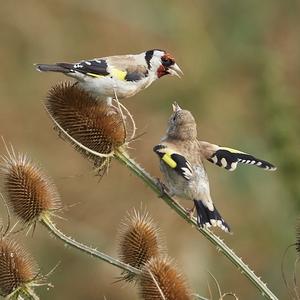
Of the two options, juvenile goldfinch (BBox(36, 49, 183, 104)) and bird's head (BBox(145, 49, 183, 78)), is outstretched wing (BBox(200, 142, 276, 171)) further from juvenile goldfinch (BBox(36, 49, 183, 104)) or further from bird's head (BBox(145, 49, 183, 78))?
bird's head (BBox(145, 49, 183, 78))

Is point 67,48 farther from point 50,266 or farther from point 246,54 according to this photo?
point 50,266

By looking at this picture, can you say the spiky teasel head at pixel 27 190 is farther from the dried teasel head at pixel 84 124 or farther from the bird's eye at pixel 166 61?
the bird's eye at pixel 166 61

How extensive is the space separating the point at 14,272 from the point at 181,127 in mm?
1079

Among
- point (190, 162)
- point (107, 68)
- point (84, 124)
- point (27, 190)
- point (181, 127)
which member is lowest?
point (27, 190)

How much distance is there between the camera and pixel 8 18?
11.3 meters

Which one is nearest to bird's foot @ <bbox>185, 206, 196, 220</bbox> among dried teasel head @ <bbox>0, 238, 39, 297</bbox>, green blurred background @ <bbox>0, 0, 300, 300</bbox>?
dried teasel head @ <bbox>0, 238, 39, 297</bbox>

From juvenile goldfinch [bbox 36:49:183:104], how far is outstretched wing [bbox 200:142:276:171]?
21.2 inches

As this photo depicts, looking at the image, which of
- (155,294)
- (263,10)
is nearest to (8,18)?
(263,10)

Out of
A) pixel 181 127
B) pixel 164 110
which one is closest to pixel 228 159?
pixel 181 127

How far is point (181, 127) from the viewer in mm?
5359

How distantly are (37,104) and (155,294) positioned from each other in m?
6.59

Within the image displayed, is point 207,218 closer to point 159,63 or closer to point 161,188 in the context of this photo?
point 161,188

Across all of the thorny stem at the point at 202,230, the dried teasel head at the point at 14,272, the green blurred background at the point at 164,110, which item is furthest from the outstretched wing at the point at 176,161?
the green blurred background at the point at 164,110

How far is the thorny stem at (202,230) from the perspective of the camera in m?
4.65
